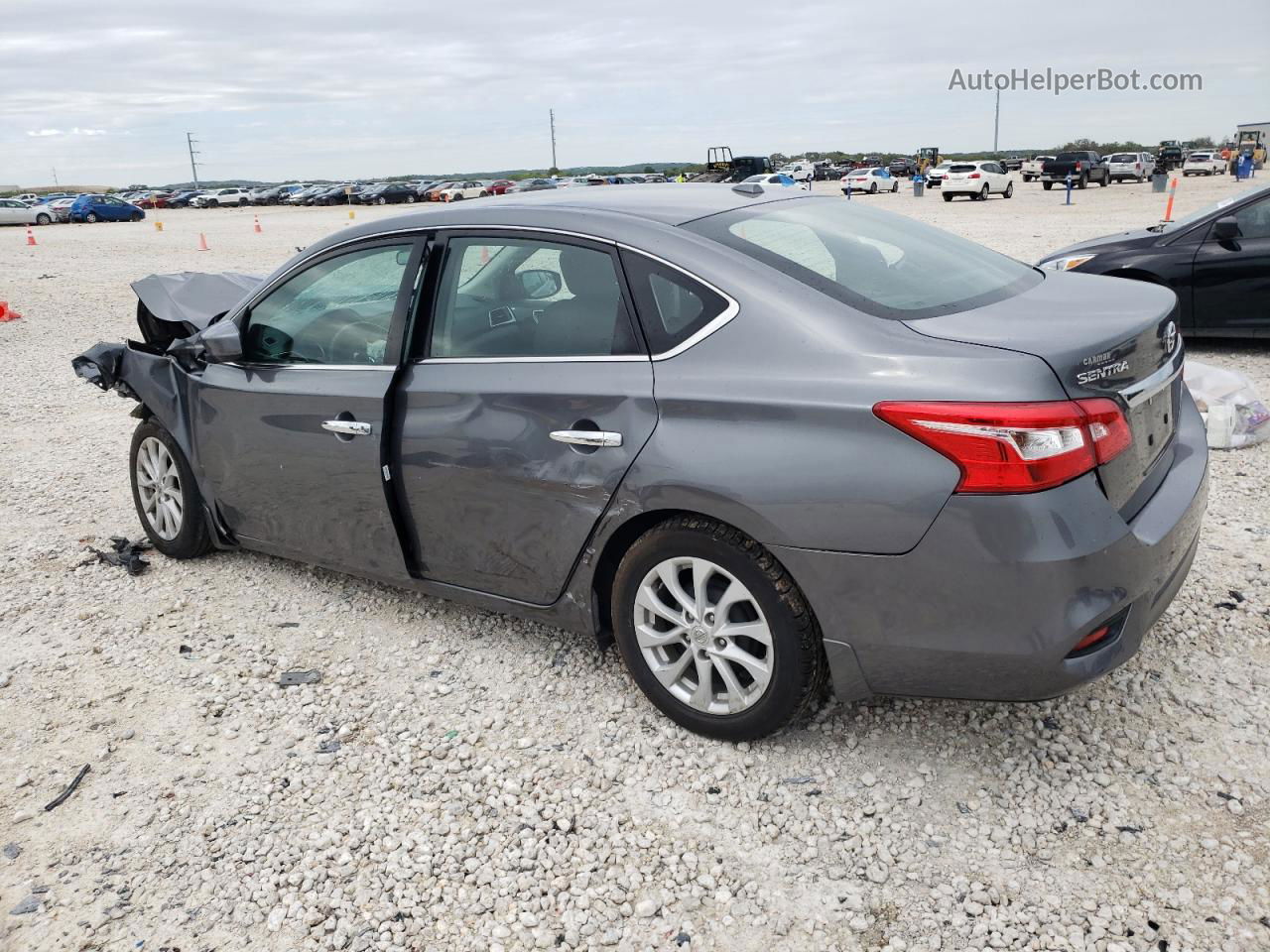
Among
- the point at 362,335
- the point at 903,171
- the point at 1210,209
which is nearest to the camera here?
the point at 362,335

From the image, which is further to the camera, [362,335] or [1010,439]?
[362,335]

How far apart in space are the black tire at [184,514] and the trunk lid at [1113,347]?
11.3 ft

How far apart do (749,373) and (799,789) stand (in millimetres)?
1235

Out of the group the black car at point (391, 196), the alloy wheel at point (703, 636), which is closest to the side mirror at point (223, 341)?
the alloy wheel at point (703, 636)

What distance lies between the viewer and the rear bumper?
248 cm

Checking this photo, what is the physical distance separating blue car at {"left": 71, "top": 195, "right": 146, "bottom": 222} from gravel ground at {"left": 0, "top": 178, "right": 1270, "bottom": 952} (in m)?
55.9

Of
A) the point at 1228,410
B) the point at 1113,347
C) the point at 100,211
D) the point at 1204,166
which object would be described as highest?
the point at 100,211

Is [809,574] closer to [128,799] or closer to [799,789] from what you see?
[799,789]

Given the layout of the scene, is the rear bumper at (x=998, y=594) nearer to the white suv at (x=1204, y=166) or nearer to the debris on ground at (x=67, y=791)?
the debris on ground at (x=67, y=791)

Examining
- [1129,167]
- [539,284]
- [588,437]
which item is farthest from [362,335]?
[1129,167]

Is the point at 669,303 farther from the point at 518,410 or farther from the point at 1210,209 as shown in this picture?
the point at 1210,209

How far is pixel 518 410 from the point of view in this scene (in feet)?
10.7

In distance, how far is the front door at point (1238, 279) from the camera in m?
7.66

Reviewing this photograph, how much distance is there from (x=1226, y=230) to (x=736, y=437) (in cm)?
665
